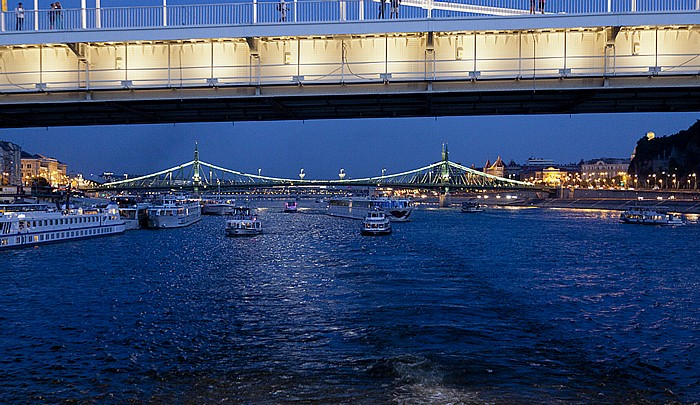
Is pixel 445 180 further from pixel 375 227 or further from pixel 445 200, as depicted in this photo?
pixel 375 227

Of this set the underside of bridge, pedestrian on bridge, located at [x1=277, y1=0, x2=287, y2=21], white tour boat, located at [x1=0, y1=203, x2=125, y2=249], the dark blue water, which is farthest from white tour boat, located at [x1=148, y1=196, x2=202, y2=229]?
pedestrian on bridge, located at [x1=277, y1=0, x2=287, y2=21]

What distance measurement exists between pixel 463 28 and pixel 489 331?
6.75 m

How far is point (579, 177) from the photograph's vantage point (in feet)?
632

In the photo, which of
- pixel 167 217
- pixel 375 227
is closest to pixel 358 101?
pixel 375 227

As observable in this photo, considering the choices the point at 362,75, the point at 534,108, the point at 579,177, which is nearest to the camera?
the point at 362,75

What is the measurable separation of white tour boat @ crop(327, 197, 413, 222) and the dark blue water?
129ft

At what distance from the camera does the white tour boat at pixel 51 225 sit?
36.3 meters

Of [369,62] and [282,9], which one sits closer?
[369,62]

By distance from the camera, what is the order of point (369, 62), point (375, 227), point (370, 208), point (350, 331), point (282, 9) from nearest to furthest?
point (369, 62), point (282, 9), point (350, 331), point (375, 227), point (370, 208)

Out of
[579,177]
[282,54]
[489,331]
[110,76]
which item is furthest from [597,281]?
[579,177]

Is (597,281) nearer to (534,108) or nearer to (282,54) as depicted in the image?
(534,108)

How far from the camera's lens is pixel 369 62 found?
39.3 ft

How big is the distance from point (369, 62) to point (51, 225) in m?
33.6

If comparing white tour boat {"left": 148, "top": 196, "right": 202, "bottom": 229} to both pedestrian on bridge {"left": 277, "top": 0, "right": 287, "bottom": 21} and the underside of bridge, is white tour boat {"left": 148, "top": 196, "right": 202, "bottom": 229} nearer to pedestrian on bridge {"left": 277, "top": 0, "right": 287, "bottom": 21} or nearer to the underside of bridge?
the underside of bridge
